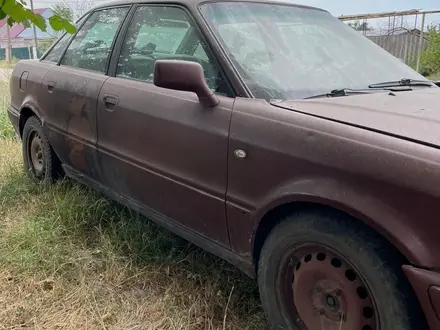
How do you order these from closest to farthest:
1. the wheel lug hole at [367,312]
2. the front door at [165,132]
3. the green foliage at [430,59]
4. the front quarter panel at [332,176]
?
1. the front quarter panel at [332,176]
2. the wheel lug hole at [367,312]
3. the front door at [165,132]
4. the green foliage at [430,59]

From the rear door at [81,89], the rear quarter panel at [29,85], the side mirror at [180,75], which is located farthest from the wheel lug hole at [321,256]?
the rear quarter panel at [29,85]

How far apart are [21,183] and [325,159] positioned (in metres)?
3.21

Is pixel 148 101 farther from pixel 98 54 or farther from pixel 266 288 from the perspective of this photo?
pixel 266 288

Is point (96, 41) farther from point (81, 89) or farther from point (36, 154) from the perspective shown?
point (36, 154)

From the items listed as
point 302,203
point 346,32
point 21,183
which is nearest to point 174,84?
point 302,203

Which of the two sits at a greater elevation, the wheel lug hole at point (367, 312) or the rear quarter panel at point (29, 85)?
the rear quarter panel at point (29, 85)

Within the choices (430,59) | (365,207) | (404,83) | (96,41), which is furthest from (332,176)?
(430,59)

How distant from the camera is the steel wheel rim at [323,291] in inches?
75.9

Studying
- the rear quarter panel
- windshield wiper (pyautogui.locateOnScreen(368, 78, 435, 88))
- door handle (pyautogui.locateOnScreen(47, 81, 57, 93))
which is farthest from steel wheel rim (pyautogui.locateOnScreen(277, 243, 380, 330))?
the rear quarter panel

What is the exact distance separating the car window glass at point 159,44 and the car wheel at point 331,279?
34.7 inches

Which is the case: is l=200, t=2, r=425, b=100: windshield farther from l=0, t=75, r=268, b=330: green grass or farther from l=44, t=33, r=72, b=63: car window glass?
l=44, t=33, r=72, b=63: car window glass

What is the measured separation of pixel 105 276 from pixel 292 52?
1634 millimetres

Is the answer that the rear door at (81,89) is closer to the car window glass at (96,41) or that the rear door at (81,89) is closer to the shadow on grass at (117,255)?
the car window glass at (96,41)

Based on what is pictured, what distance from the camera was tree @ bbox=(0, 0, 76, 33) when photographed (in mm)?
2016
